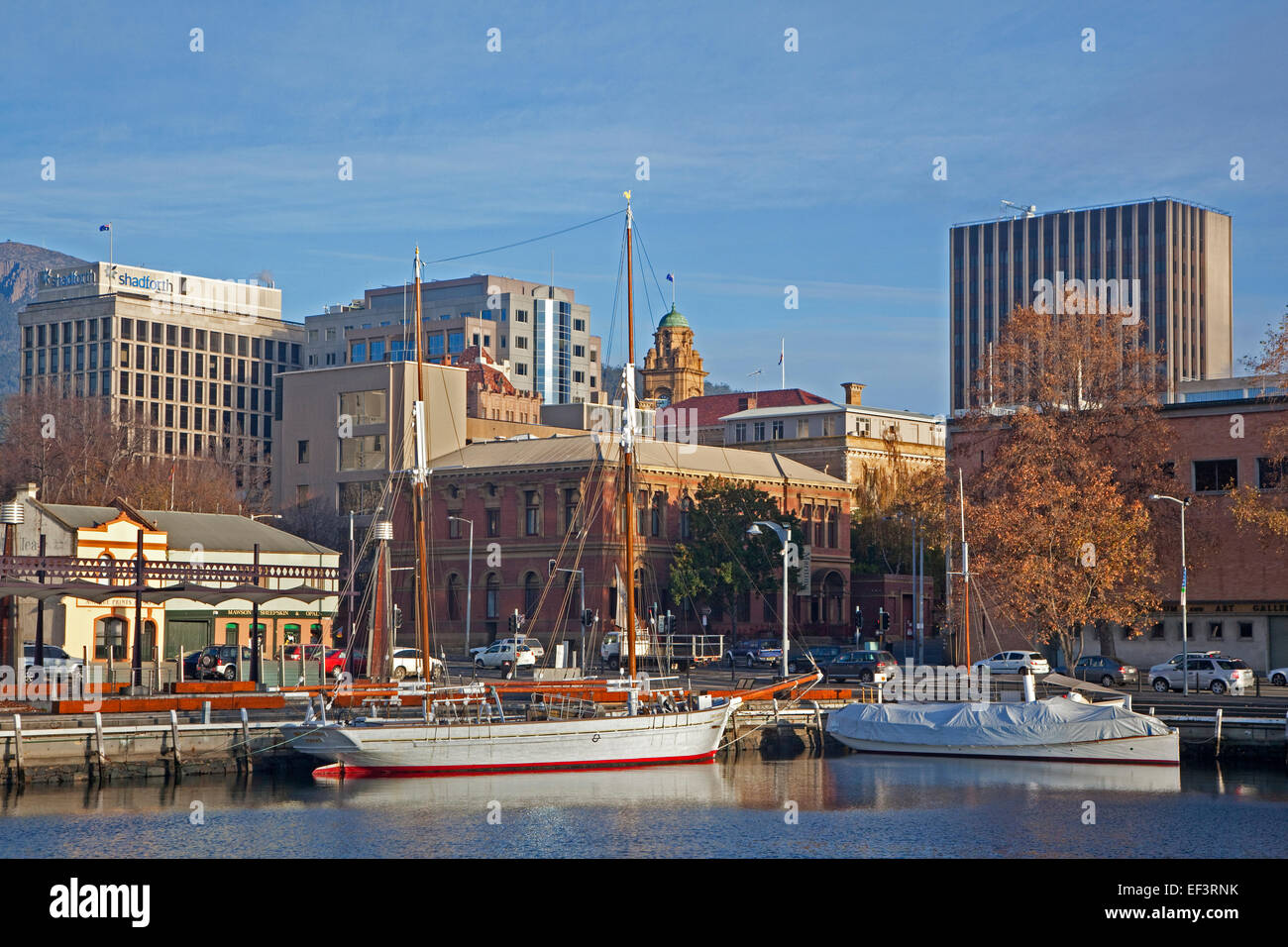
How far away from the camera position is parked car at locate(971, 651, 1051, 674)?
69.6m

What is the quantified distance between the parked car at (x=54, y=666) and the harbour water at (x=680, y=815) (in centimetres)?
854

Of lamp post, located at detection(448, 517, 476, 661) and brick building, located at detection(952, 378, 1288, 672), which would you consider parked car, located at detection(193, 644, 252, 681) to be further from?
brick building, located at detection(952, 378, 1288, 672)

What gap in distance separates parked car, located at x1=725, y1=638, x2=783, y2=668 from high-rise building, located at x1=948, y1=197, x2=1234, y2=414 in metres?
80.3

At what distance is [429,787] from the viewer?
44.6m

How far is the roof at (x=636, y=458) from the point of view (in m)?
105

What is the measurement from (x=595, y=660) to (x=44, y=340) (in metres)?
128

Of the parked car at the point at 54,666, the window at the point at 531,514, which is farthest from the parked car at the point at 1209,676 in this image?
the window at the point at 531,514

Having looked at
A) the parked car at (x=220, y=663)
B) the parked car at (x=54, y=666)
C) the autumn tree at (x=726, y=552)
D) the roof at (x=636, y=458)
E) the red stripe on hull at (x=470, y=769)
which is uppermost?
the roof at (x=636, y=458)

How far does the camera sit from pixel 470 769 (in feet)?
156

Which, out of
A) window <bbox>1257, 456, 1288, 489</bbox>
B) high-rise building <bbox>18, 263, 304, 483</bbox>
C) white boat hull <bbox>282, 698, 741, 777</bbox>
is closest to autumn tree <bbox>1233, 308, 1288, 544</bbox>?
window <bbox>1257, 456, 1288, 489</bbox>

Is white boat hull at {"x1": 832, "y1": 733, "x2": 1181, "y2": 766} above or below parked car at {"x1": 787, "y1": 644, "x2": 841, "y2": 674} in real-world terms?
below

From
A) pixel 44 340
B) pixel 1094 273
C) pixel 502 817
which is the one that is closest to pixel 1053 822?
pixel 502 817

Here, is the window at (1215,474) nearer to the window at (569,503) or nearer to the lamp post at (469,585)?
the window at (569,503)
